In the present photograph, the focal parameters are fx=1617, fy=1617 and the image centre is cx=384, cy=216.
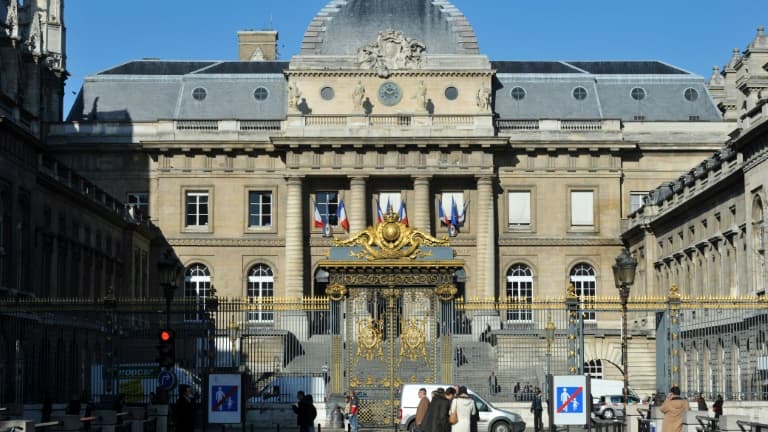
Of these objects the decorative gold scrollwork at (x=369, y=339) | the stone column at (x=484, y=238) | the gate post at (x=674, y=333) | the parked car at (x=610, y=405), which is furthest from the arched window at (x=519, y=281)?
the gate post at (x=674, y=333)

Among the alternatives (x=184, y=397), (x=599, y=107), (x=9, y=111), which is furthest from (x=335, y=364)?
(x=599, y=107)

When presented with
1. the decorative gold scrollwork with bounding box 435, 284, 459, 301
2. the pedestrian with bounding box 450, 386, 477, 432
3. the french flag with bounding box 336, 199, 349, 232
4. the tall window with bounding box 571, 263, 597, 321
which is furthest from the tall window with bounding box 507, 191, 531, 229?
the pedestrian with bounding box 450, 386, 477, 432

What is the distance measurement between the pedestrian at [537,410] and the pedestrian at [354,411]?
199 inches

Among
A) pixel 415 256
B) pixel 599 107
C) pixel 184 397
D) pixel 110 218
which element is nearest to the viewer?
pixel 184 397

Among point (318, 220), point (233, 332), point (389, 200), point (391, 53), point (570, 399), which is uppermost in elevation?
point (391, 53)

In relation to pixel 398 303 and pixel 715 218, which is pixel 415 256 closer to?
pixel 398 303

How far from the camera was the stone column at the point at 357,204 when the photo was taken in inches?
3081

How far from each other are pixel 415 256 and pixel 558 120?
40373 millimetres

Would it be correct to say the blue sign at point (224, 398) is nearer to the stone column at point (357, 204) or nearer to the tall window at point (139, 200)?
the stone column at point (357, 204)

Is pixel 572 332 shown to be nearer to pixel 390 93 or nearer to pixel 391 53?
pixel 390 93

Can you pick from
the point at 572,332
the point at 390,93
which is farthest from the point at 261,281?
the point at 572,332

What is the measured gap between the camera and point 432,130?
257 feet

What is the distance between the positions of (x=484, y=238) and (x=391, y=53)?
33.6 ft

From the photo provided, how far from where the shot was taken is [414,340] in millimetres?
41375
